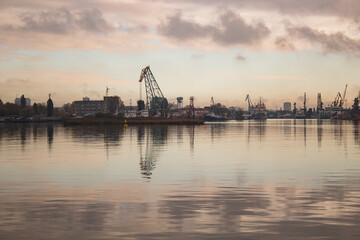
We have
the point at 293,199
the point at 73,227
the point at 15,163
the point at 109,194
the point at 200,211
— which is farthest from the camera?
the point at 15,163

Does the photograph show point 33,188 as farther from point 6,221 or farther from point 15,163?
point 15,163

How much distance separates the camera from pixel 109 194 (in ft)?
58.3

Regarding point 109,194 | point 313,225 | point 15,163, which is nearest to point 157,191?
point 109,194

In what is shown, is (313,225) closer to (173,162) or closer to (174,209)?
(174,209)

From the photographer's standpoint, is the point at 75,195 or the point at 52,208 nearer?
the point at 52,208

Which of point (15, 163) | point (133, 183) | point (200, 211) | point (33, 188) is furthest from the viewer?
point (15, 163)

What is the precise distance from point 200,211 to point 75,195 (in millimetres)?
6401

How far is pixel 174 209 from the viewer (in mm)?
14680

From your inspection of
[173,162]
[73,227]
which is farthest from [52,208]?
[173,162]

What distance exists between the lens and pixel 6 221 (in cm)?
1287

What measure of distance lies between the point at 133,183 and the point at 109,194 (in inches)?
129

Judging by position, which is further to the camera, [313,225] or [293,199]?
[293,199]

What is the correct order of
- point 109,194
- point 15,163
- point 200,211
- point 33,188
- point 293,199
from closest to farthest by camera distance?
point 200,211, point 293,199, point 109,194, point 33,188, point 15,163

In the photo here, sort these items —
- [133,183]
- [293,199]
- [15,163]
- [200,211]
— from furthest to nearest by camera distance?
1. [15,163]
2. [133,183]
3. [293,199]
4. [200,211]
